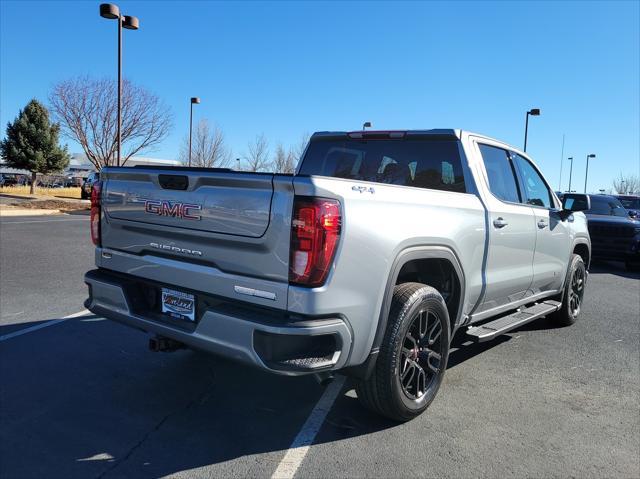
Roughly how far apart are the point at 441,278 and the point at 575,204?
106 inches

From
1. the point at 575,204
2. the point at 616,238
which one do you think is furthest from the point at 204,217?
the point at 616,238

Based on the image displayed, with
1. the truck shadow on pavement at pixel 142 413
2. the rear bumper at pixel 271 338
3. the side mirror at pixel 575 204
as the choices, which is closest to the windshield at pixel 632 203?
the side mirror at pixel 575 204

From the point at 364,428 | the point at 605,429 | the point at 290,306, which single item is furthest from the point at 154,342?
the point at 605,429

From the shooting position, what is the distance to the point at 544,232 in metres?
5.27

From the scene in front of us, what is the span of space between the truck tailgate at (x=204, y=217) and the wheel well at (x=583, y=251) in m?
4.99

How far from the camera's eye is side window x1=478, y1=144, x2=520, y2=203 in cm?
459

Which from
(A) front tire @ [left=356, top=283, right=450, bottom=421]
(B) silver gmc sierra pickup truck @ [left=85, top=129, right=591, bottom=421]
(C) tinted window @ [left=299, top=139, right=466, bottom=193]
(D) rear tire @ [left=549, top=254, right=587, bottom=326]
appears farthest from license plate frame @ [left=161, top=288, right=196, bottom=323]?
(D) rear tire @ [left=549, top=254, right=587, bottom=326]

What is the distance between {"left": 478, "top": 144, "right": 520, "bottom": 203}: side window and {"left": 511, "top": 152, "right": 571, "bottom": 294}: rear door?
0.20 m

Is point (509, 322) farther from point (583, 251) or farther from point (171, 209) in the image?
point (171, 209)

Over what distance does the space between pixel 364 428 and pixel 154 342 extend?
1528 millimetres

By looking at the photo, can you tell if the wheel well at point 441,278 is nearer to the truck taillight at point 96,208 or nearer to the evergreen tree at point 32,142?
the truck taillight at point 96,208

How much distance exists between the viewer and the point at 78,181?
80.8 m

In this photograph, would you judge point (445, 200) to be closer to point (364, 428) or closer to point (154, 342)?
point (364, 428)

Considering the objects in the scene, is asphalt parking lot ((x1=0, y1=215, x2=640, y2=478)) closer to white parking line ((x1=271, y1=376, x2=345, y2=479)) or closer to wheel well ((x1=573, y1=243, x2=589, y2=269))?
white parking line ((x1=271, y1=376, x2=345, y2=479))
